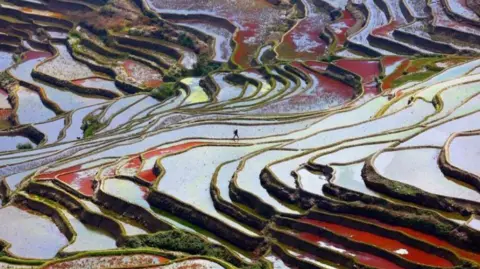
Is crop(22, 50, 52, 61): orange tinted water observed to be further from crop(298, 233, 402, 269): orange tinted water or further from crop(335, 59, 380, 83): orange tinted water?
crop(298, 233, 402, 269): orange tinted water

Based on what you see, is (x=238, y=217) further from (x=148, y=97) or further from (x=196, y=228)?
(x=148, y=97)

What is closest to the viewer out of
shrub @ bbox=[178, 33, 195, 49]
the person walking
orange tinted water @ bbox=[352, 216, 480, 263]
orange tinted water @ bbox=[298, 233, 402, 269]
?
orange tinted water @ bbox=[352, 216, 480, 263]

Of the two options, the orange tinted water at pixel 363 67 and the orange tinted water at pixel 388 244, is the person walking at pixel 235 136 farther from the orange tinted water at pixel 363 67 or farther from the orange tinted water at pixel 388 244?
the orange tinted water at pixel 363 67

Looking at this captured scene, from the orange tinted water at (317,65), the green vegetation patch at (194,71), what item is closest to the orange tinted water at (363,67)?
the orange tinted water at (317,65)

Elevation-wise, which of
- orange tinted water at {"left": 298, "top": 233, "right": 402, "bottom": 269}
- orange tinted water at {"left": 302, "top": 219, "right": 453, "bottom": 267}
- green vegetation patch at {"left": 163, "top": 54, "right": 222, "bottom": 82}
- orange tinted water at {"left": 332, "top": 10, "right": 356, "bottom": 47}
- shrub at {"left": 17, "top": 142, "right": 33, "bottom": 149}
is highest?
orange tinted water at {"left": 332, "top": 10, "right": 356, "bottom": 47}

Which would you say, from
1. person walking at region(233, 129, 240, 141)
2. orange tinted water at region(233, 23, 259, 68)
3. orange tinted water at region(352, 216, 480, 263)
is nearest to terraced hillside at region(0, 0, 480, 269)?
orange tinted water at region(352, 216, 480, 263)

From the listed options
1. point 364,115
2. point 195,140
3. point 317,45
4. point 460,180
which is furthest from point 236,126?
point 317,45

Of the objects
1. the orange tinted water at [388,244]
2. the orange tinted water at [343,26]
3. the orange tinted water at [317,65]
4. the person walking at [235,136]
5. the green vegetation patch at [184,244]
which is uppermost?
the orange tinted water at [343,26]
